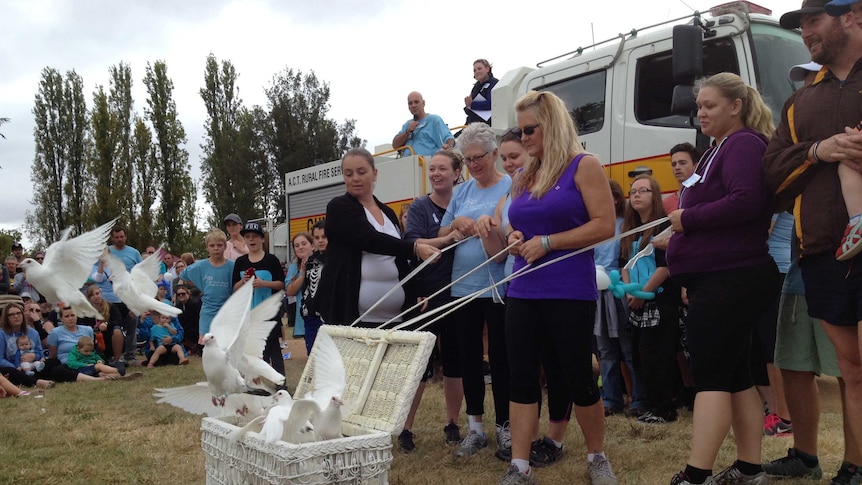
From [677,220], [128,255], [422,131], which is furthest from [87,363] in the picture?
[677,220]

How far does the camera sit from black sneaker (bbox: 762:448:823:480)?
3287mm

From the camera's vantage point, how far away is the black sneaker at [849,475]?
9.73 feet

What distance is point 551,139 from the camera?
3279 millimetres

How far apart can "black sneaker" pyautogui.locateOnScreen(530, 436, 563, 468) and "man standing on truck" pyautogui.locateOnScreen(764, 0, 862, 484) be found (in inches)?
62.3

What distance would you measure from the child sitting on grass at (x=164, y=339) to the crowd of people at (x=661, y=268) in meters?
6.03

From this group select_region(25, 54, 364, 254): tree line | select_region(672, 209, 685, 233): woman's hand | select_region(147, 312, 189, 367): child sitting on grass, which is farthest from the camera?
select_region(25, 54, 364, 254): tree line

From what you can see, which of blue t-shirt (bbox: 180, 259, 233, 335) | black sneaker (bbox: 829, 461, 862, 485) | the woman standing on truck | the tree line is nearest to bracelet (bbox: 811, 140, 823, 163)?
black sneaker (bbox: 829, 461, 862, 485)

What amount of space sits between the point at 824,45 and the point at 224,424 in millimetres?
2939

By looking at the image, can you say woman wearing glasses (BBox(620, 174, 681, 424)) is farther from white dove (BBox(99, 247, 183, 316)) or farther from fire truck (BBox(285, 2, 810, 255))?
white dove (BBox(99, 247, 183, 316))

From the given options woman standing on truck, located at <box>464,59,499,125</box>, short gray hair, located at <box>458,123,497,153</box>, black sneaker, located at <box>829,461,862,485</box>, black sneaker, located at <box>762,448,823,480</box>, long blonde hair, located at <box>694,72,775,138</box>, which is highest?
woman standing on truck, located at <box>464,59,499,125</box>

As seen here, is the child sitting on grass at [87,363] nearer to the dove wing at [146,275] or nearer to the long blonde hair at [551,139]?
the dove wing at [146,275]

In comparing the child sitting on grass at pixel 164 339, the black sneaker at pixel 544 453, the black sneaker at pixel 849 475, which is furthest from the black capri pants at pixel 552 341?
the child sitting on grass at pixel 164 339

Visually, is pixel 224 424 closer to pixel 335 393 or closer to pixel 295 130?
pixel 335 393

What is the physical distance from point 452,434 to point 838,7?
3.22m
